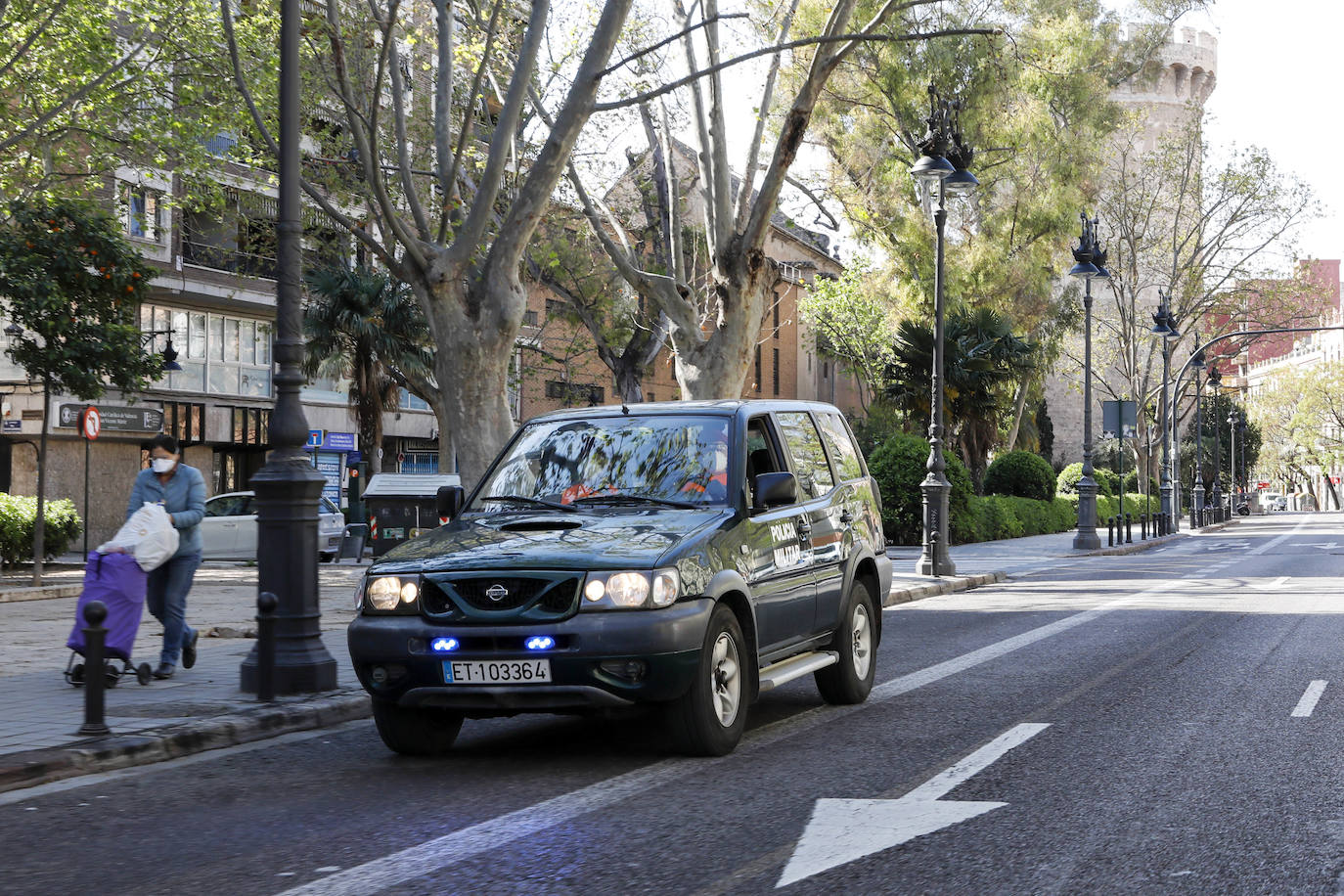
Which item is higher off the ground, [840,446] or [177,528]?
[840,446]

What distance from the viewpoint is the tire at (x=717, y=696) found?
7121 millimetres

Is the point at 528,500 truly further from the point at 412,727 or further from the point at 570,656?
the point at 570,656

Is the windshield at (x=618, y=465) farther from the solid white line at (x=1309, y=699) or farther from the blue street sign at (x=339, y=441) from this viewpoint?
the blue street sign at (x=339, y=441)

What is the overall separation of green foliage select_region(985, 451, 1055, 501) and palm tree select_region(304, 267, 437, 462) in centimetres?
1900

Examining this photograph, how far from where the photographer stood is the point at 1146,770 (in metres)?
6.94

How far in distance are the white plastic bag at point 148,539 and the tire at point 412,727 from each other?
3.13 meters

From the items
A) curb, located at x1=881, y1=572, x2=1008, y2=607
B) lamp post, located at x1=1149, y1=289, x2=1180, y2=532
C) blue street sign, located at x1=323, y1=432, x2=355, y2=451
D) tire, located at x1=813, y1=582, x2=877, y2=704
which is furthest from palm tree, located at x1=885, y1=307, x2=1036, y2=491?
tire, located at x1=813, y1=582, x2=877, y2=704

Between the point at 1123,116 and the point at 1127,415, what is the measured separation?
41.5ft

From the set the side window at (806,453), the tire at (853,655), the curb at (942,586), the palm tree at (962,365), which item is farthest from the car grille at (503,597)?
the palm tree at (962,365)

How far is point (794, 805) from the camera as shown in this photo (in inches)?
244

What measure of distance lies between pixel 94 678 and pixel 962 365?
32.0m

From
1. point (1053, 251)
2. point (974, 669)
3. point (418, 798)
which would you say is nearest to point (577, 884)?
point (418, 798)

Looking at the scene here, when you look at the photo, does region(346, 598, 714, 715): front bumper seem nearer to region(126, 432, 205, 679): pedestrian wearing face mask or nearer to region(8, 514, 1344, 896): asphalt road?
region(8, 514, 1344, 896): asphalt road

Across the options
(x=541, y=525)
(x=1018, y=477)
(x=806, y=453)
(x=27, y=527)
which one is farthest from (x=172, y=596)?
(x=1018, y=477)
